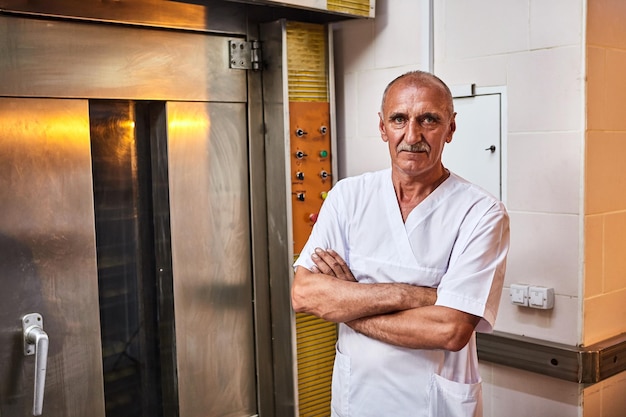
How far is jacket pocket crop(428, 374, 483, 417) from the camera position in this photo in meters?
1.97

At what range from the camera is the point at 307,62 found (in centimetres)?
287

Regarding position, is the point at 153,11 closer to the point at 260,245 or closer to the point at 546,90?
the point at 260,245

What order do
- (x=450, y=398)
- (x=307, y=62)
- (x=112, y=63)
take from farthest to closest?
(x=307, y=62) < (x=112, y=63) < (x=450, y=398)

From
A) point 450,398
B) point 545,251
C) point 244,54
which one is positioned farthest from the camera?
point 244,54

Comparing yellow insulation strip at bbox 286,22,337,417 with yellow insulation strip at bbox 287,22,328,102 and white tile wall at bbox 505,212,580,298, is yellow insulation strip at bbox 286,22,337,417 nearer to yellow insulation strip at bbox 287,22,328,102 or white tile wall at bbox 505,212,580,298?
yellow insulation strip at bbox 287,22,328,102

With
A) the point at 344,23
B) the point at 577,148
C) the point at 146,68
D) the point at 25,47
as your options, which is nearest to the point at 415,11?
the point at 344,23

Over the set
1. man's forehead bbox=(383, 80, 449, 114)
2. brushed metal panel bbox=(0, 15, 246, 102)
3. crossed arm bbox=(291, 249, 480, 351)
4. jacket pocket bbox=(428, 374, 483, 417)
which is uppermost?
brushed metal panel bbox=(0, 15, 246, 102)

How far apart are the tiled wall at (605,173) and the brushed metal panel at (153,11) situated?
1232 millimetres

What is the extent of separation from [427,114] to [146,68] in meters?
0.98

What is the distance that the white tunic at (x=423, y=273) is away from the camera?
6.35 feet

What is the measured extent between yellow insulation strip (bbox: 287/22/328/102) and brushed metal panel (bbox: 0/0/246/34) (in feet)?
0.69

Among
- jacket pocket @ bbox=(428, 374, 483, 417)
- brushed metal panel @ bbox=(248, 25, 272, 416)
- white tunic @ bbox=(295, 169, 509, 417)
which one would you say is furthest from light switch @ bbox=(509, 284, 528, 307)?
brushed metal panel @ bbox=(248, 25, 272, 416)

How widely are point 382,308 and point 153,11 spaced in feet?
4.12

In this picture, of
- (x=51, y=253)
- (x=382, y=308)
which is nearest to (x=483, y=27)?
(x=382, y=308)
